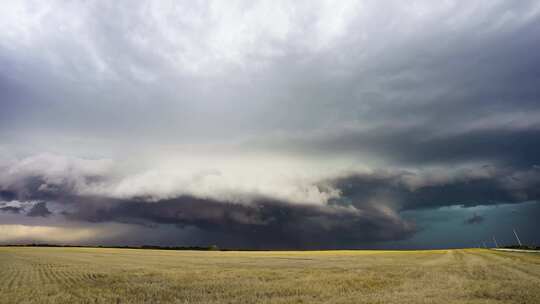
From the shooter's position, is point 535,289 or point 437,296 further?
point 535,289

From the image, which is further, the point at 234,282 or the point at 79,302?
the point at 234,282

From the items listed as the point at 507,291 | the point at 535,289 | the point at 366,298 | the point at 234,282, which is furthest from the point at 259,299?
the point at 535,289

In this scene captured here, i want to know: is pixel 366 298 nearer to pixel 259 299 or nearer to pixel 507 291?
pixel 259 299

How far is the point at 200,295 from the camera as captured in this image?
2177cm

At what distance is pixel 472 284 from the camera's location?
2488 cm

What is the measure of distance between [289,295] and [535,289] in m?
14.2

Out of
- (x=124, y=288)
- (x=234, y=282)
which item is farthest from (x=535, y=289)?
(x=124, y=288)

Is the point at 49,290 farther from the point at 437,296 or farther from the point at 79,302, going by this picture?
the point at 437,296

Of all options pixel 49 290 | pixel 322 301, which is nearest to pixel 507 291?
pixel 322 301

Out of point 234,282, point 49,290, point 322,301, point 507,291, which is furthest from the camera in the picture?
point 234,282

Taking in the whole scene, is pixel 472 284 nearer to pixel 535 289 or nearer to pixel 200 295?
pixel 535 289

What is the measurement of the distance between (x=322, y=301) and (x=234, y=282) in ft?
36.1

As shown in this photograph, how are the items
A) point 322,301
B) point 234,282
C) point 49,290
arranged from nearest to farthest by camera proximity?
point 322,301 < point 49,290 < point 234,282

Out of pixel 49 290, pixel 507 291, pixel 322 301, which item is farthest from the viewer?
pixel 49 290
